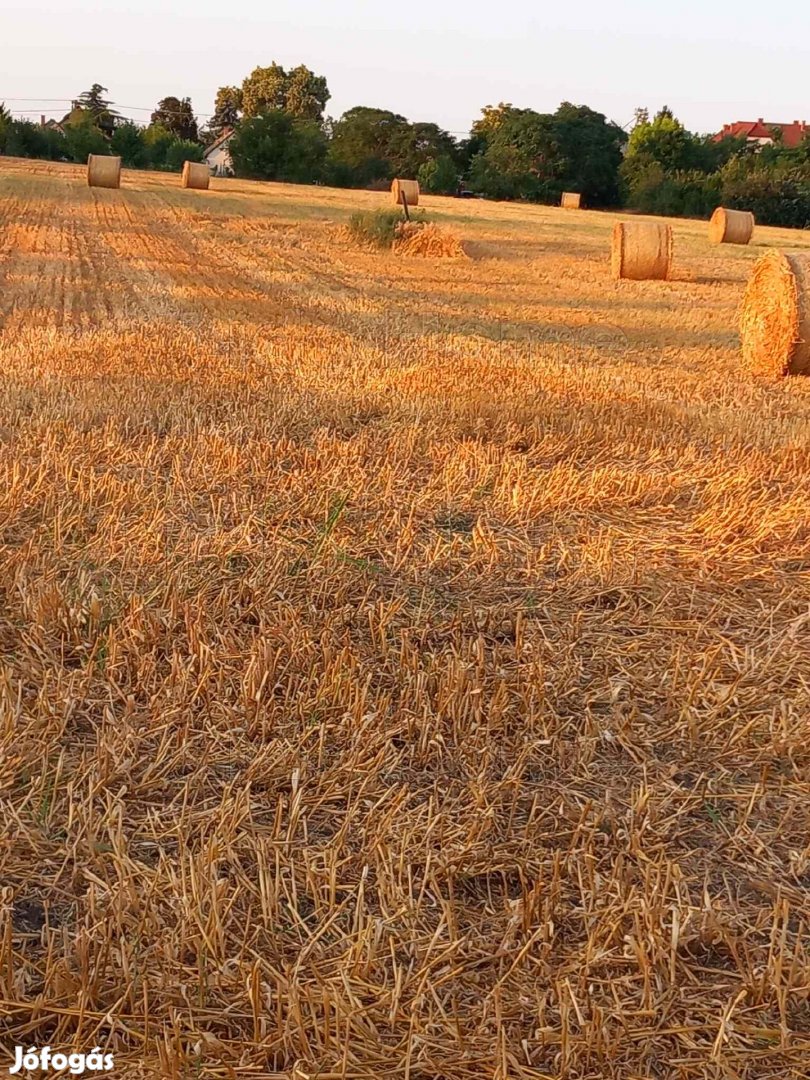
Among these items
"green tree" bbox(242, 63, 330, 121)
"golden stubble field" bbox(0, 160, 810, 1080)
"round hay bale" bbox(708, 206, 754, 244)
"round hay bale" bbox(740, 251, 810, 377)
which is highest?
"green tree" bbox(242, 63, 330, 121)

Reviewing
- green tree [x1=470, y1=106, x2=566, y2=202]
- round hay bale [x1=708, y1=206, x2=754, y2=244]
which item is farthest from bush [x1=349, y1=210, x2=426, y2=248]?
green tree [x1=470, y1=106, x2=566, y2=202]

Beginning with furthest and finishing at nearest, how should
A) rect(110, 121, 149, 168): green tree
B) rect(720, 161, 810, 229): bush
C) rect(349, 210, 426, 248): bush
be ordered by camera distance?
rect(110, 121, 149, 168): green tree → rect(720, 161, 810, 229): bush → rect(349, 210, 426, 248): bush

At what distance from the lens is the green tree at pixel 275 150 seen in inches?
2096

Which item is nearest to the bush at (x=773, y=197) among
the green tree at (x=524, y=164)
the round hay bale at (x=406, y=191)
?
the green tree at (x=524, y=164)

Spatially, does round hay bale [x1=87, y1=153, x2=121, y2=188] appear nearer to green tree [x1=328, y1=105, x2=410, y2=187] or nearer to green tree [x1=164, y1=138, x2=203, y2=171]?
green tree [x1=164, y1=138, x2=203, y2=171]

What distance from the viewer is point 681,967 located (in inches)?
76.9

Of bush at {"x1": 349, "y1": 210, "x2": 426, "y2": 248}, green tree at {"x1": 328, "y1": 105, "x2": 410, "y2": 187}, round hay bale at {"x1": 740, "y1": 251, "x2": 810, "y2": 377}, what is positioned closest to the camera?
round hay bale at {"x1": 740, "y1": 251, "x2": 810, "y2": 377}

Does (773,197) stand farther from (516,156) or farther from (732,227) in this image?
(732,227)

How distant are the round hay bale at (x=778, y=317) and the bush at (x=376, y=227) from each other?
441 inches

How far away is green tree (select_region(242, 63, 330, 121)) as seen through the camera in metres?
84.8

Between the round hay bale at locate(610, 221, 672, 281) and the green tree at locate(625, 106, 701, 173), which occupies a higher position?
the green tree at locate(625, 106, 701, 173)

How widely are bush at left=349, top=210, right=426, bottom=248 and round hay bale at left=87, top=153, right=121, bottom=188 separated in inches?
529

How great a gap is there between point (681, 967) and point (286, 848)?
2.81ft

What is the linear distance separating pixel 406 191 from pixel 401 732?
29.2 m
